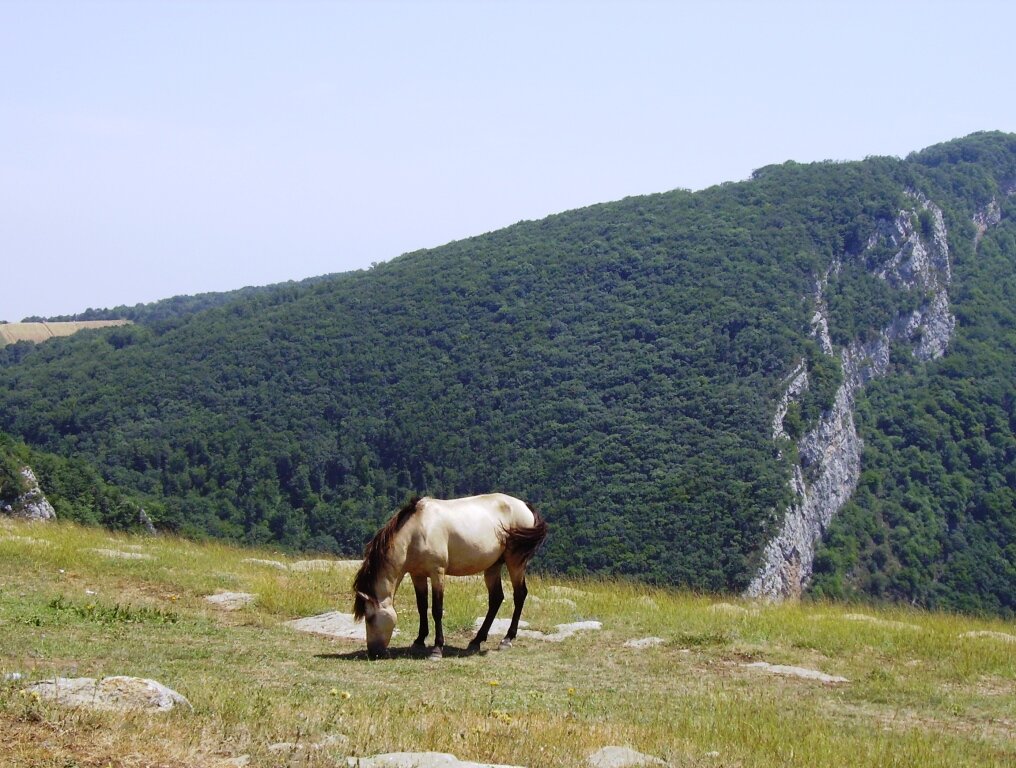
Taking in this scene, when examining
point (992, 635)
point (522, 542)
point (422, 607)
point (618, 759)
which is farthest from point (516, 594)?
point (992, 635)

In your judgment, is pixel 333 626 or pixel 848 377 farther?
pixel 848 377

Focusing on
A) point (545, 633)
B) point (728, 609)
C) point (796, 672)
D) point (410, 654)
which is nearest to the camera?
point (796, 672)

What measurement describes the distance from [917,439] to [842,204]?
40.9 metres

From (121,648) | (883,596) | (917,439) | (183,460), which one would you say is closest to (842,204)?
(917,439)

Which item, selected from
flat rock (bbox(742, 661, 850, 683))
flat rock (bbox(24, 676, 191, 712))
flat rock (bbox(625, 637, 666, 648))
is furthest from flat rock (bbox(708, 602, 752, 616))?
flat rock (bbox(24, 676, 191, 712))

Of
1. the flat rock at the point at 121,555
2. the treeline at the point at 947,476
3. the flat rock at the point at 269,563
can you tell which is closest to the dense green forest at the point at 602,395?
the treeline at the point at 947,476

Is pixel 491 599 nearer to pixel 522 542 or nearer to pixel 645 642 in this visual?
pixel 522 542

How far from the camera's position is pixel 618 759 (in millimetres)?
7117

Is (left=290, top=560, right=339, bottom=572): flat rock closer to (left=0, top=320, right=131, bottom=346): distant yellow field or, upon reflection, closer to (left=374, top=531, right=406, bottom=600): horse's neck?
(left=374, top=531, right=406, bottom=600): horse's neck

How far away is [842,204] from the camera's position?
118 m

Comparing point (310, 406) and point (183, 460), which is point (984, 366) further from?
point (183, 460)

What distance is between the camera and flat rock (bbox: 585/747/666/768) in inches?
275

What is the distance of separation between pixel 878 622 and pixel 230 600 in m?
8.96

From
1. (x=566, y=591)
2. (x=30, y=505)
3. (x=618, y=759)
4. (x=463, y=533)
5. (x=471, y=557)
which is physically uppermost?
(x=463, y=533)
